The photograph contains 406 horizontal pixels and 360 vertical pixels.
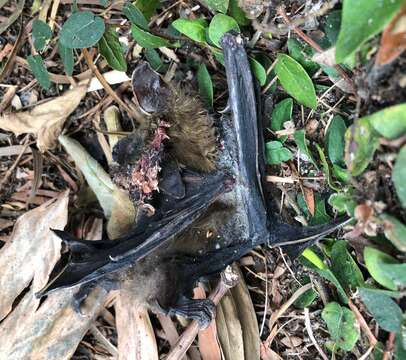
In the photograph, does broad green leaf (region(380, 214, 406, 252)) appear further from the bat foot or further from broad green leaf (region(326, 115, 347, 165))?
the bat foot

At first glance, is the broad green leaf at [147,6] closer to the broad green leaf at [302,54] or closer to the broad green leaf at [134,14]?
the broad green leaf at [134,14]

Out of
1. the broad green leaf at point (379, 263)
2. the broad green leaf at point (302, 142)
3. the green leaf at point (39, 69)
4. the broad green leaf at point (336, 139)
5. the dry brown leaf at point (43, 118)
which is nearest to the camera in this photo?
the broad green leaf at point (379, 263)

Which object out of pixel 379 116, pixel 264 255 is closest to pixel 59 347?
pixel 264 255

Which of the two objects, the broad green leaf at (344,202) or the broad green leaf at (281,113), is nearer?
the broad green leaf at (344,202)

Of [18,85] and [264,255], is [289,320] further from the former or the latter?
[18,85]

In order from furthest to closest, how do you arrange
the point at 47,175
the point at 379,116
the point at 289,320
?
the point at 47,175, the point at 289,320, the point at 379,116

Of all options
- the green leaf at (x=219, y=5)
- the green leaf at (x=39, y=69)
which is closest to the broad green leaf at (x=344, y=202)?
the green leaf at (x=219, y=5)

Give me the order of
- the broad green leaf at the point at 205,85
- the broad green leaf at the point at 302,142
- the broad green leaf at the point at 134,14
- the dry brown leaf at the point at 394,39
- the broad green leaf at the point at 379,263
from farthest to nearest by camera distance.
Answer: the broad green leaf at the point at 205,85
the broad green leaf at the point at 134,14
the broad green leaf at the point at 302,142
the broad green leaf at the point at 379,263
the dry brown leaf at the point at 394,39
